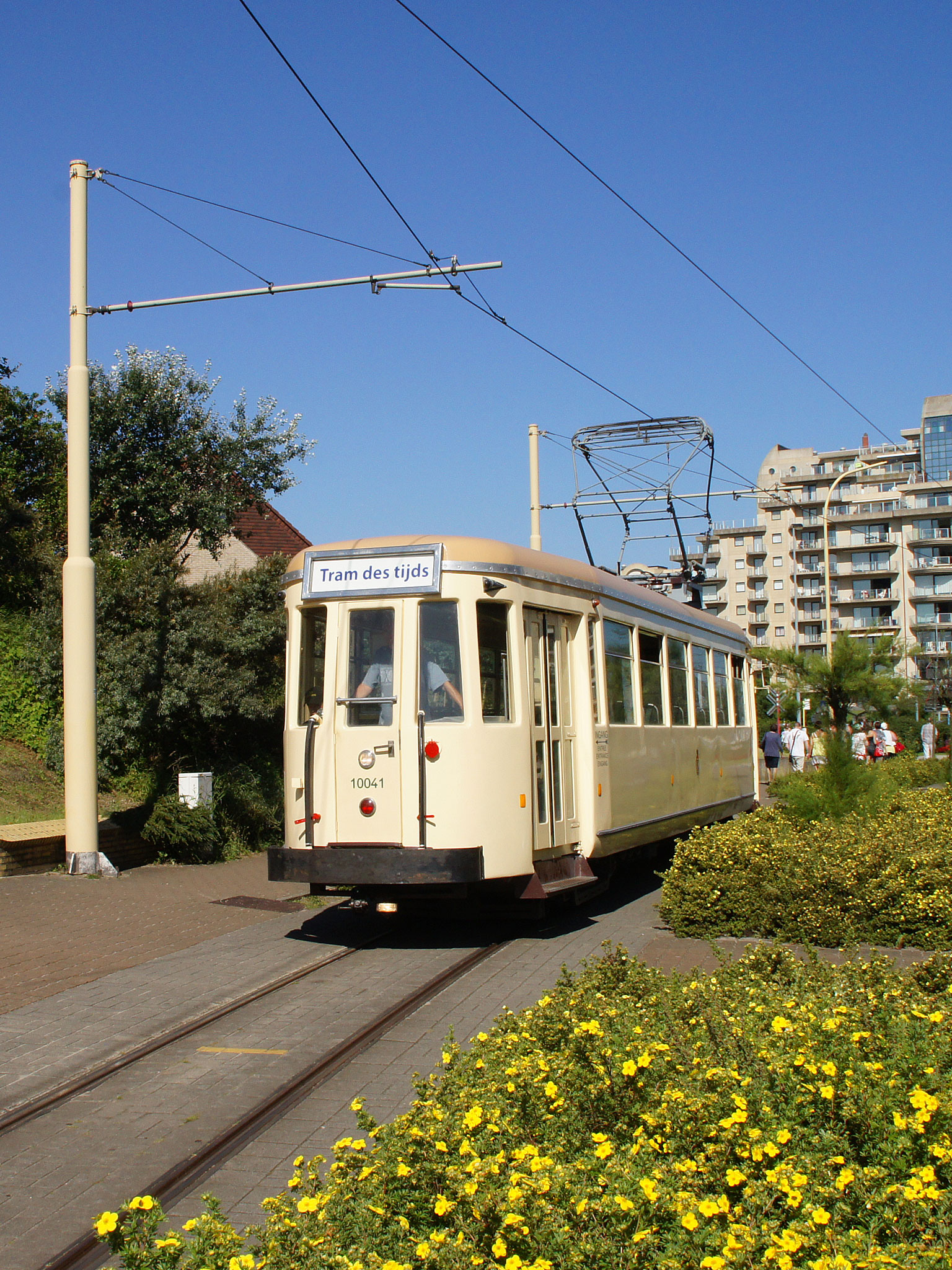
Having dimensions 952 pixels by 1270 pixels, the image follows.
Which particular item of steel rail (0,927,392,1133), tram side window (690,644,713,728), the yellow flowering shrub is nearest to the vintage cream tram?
steel rail (0,927,392,1133)

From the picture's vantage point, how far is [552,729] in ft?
33.2

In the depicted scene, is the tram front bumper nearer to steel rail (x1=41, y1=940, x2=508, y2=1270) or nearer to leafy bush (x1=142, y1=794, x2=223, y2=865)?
steel rail (x1=41, y1=940, x2=508, y2=1270)

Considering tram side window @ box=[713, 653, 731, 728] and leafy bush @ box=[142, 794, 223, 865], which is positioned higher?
tram side window @ box=[713, 653, 731, 728]

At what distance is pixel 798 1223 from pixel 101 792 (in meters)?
15.7

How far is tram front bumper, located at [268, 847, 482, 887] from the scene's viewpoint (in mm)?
8906

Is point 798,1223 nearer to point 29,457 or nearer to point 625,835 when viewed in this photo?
point 625,835

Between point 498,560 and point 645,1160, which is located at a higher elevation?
point 498,560

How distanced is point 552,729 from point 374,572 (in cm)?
203

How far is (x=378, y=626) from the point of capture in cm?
951

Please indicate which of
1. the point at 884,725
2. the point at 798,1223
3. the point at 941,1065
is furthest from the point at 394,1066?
the point at 884,725

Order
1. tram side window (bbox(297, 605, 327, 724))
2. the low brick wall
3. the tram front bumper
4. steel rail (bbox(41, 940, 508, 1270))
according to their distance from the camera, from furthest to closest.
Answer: the low brick wall < tram side window (bbox(297, 605, 327, 724)) < the tram front bumper < steel rail (bbox(41, 940, 508, 1270))

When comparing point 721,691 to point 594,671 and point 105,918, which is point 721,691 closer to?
point 594,671

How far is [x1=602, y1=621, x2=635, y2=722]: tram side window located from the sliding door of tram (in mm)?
2608

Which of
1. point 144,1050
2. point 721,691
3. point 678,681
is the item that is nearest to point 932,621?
point 721,691
